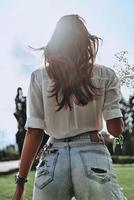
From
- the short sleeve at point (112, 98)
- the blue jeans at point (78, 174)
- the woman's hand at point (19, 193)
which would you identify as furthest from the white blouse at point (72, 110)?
the woman's hand at point (19, 193)

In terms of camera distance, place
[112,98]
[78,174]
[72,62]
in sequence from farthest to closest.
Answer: [112,98] < [72,62] < [78,174]

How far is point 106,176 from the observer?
3266mm

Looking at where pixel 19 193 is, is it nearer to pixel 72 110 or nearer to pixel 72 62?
pixel 72 110

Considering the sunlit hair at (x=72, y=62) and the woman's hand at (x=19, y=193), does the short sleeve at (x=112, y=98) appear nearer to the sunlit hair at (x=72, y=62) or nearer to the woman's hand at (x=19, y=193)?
the sunlit hair at (x=72, y=62)

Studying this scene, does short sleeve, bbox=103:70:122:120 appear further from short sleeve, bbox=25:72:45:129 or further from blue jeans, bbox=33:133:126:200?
short sleeve, bbox=25:72:45:129

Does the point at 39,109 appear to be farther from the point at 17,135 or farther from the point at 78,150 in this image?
the point at 17,135

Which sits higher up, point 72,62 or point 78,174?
point 72,62

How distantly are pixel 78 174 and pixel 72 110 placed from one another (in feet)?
1.27

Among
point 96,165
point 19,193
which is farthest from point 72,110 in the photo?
point 19,193

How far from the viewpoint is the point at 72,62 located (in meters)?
3.44

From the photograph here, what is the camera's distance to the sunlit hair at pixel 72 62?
11.2 ft

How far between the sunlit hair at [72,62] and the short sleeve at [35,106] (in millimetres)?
114

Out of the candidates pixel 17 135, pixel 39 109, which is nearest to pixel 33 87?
pixel 39 109

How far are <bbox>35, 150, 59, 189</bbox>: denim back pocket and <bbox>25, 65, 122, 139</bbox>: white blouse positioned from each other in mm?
126
